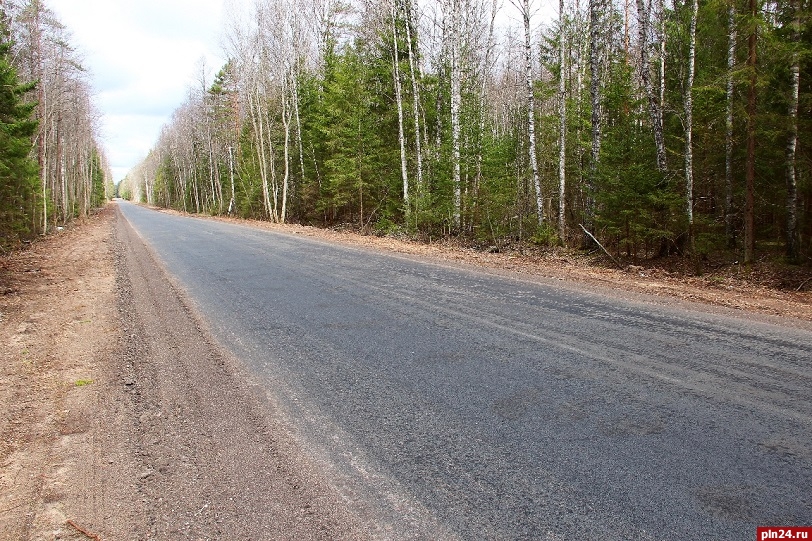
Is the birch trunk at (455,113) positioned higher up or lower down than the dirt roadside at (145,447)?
higher up

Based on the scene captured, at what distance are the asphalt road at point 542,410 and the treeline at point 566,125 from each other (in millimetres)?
6680

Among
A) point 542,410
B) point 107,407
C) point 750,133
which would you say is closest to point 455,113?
point 750,133

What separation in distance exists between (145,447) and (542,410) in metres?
2.81

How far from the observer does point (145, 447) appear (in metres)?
3.21

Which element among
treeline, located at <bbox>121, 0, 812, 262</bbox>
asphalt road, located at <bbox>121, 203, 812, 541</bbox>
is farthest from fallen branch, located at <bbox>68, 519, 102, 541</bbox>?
treeline, located at <bbox>121, 0, 812, 262</bbox>

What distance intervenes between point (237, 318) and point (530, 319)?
3909mm

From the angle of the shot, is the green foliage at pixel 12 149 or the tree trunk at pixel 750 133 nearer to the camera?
the tree trunk at pixel 750 133

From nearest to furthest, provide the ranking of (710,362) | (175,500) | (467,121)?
(175,500), (710,362), (467,121)

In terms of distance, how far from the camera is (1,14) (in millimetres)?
17797

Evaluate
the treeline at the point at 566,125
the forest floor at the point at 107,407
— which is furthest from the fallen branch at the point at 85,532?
the treeline at the point at 566,125

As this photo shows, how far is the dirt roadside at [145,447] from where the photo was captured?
8.04ft

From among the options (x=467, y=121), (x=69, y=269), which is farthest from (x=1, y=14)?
(x=467, y=121)

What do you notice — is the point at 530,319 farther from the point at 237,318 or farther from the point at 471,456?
the point at 237,318

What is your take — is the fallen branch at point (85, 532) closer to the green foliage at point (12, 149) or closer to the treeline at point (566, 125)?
the treeline at point (566, 125)
